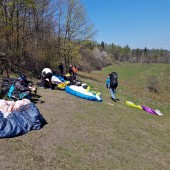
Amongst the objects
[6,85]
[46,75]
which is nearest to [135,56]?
[46,75]

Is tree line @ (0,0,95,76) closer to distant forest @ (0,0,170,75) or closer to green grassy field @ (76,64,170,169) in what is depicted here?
distant forest @ (0,0,170,75)

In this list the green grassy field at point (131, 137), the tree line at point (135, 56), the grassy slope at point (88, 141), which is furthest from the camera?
the tree line at point (135, 56)

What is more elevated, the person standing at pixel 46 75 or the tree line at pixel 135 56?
the person standing at pixel 46 75

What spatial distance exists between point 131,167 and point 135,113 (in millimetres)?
7949

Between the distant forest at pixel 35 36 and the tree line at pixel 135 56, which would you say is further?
the tree line at pixel 135 56

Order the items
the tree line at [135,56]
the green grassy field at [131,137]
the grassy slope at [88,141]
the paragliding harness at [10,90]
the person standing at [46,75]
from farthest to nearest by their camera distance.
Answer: the tree line at [135,56], the person standing at [46,75], the paragliding harness at [10,90], the green grassy field at [131,137], the grassy slope at [88,141]

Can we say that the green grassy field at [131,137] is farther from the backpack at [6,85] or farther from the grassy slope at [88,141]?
the backpack at [6,85]

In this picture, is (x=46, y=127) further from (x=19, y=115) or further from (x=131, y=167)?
(x=131, y=167)

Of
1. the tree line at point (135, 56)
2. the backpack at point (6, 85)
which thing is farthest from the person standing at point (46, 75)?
the tree line at point (135, 56)

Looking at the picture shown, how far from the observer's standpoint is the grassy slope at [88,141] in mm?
8125

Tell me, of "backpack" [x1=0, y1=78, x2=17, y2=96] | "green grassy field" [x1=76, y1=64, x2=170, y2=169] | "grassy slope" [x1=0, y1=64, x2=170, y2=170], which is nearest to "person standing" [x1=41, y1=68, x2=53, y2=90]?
"grassy slope" [x1=0, y1=64, x2=170, y2=170]

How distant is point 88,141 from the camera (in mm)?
9984

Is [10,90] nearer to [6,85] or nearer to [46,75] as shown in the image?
[6,85]

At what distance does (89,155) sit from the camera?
8.88 m
